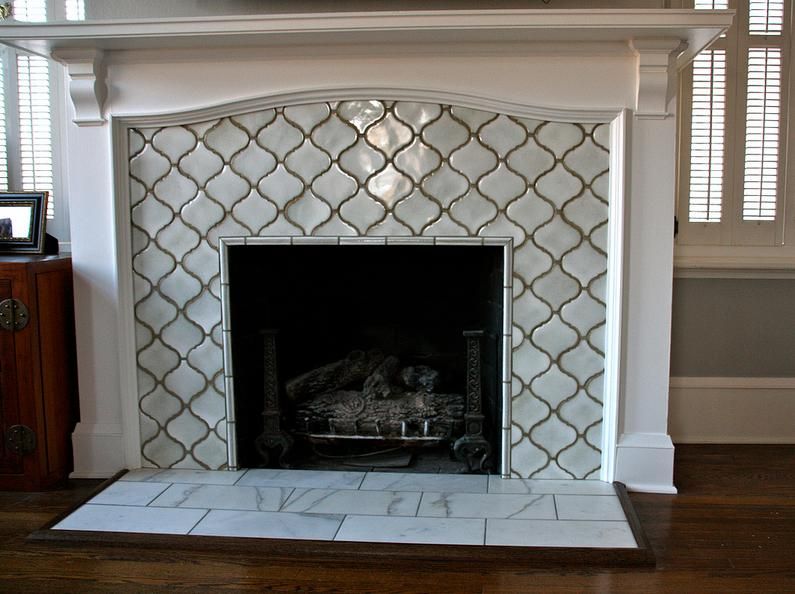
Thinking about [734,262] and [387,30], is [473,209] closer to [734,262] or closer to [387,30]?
[387,30]

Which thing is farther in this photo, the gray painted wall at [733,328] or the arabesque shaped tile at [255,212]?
the gray painted wall at [733,328]

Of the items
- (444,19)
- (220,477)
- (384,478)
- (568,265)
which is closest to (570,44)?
(444,19)

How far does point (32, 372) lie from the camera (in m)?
2.51

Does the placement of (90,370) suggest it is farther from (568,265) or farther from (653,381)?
(653,381)

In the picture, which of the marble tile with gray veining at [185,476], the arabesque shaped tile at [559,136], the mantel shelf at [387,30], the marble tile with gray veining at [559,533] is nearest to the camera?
the marble tile with gray veining at [559,533]

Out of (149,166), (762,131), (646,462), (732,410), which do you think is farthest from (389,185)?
(732,410)

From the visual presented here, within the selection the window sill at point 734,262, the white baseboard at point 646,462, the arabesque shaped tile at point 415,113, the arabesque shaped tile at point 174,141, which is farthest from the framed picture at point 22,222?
the window sill at point 734,262

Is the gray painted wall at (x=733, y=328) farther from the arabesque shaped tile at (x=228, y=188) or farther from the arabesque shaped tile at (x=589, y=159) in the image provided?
the arabesque shaped tile at (x=228, y=188)

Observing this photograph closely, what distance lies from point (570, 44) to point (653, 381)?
1.13 m

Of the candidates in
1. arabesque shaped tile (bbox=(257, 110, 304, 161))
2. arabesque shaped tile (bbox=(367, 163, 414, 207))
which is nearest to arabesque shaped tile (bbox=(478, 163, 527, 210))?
arabesque shaped tile (bbox=(367, 163, 414, 207))

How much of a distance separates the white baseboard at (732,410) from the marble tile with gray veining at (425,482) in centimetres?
96

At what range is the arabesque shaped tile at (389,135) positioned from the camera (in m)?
2.47

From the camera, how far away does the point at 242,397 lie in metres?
2.68

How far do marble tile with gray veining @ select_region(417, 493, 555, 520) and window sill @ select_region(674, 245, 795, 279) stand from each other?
1.14 meters
